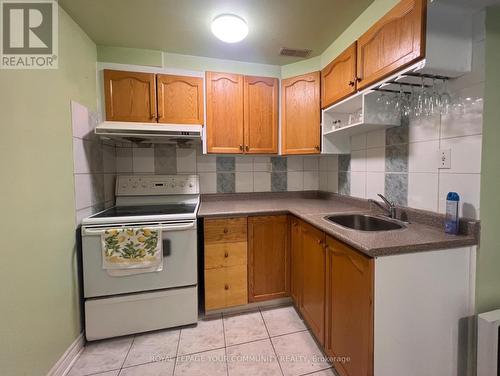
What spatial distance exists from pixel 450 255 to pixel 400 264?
294 mm

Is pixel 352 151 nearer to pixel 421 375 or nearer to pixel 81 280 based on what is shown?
pixel 421 375

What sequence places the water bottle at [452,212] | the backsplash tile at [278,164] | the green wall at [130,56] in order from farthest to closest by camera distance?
the backsplash tile at [278,164]
the green wall at [130,56]
the water bottle at [452,212]

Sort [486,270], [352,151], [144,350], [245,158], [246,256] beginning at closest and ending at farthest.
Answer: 1. [486,270]
2. [144,350]
3. [246,256]
4. [352,151]
5. [245,158]

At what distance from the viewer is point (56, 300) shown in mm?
1294

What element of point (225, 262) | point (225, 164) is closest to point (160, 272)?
point (225, 262)

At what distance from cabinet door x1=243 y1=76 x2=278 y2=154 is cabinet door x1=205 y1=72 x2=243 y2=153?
7 centimetres

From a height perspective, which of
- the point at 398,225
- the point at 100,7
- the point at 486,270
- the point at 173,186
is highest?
the point at 100,7

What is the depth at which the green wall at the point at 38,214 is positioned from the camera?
1000 mm

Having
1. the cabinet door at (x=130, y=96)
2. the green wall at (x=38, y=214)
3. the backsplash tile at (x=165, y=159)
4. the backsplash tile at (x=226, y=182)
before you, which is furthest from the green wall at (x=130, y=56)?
the backsplash tile at (x=226, y=182)

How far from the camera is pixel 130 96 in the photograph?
1896 millimetres

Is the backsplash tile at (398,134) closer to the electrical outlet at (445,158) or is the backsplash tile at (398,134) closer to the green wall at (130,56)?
the electrical outlet at (445,158)

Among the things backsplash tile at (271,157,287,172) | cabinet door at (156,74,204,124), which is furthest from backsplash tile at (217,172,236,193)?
cabinet door at (156,74,204,124)

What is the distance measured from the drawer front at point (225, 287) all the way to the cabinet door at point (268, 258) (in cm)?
6

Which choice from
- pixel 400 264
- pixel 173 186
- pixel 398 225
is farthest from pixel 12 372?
pixel 398 225
